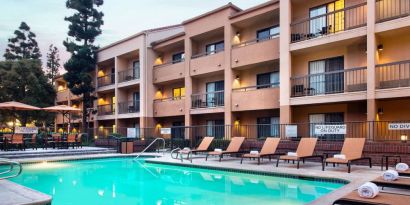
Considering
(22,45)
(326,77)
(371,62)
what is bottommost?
(326,77)

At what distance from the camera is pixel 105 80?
3080cm

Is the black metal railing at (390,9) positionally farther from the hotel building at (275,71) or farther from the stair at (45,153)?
the stair at (45,153)

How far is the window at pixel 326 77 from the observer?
52.6 feet

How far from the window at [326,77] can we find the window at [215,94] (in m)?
5.71

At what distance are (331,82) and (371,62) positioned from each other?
7.92 feet

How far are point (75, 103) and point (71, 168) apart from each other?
23.8 meters

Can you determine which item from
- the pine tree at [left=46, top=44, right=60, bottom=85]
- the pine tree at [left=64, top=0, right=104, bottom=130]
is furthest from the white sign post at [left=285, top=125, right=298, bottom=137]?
the pine tree at [left=46, top=44, right=60, bottom=85]

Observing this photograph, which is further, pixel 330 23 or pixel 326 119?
pixel 326 119

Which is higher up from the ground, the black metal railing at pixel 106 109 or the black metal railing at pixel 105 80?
the black metal railing at pixel 105 80

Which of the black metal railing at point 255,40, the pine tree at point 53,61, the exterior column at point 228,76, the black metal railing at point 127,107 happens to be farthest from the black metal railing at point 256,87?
the pine tree at point 53,61

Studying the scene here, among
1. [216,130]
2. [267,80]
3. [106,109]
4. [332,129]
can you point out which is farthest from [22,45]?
[332,129]

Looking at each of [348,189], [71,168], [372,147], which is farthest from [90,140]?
[348,189]

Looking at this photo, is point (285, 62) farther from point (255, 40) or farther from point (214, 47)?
point (214, 47)

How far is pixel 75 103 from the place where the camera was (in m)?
36.9
